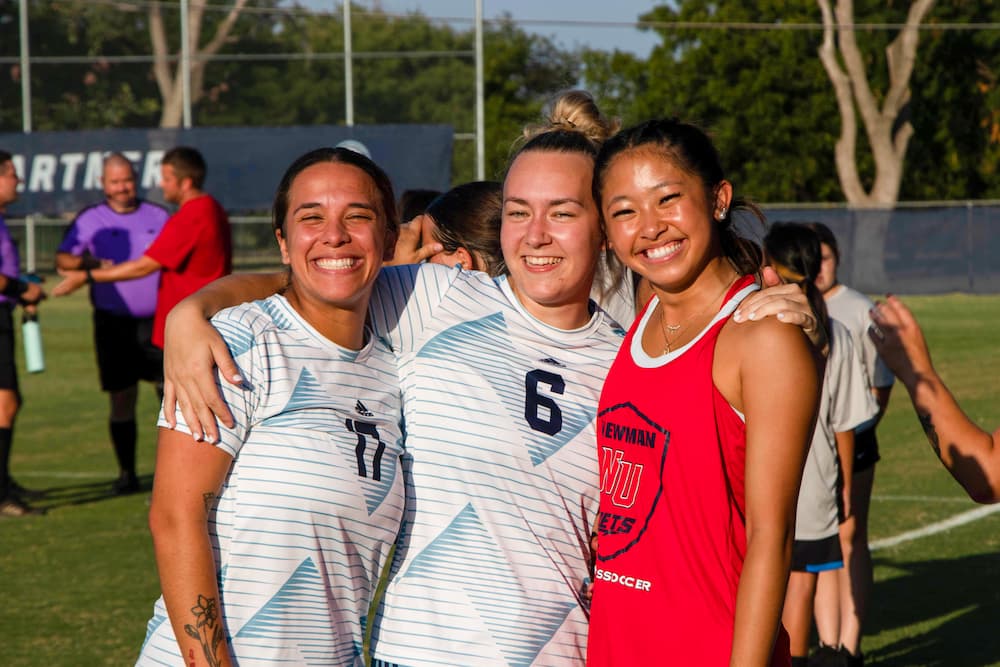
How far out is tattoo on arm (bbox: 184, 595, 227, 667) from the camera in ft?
9.19

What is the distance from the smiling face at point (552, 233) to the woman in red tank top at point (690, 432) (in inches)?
4.5

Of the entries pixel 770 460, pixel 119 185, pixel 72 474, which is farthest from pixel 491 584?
pixel 72 474

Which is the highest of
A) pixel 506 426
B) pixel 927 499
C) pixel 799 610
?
pixel 506 426

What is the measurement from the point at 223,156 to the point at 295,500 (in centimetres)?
2151

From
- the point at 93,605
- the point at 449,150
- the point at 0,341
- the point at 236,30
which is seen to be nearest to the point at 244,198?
the point at 449,150

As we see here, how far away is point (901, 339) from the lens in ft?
11.3

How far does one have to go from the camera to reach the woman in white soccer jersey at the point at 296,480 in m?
2.82

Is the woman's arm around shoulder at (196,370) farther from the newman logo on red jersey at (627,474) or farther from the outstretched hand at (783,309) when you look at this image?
the outstretched hand at (783,309)

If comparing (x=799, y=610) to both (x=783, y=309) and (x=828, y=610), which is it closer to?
(x=828, y=610)

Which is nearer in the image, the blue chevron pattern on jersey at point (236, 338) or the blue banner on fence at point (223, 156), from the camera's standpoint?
the blue chevron pattern on jersey at point (236, 338)

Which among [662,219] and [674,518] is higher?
[662,219]

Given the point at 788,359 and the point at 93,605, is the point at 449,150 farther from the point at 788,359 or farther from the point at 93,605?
the point at 788,359

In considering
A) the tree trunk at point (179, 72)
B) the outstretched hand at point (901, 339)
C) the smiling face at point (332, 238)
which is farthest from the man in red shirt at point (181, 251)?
the tree trunk at point (179, 72)

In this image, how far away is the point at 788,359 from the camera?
268 centimetres
